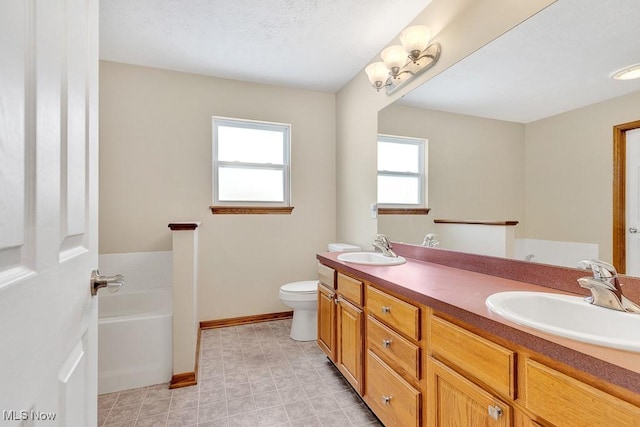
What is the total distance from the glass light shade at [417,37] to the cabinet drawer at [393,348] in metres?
1.68

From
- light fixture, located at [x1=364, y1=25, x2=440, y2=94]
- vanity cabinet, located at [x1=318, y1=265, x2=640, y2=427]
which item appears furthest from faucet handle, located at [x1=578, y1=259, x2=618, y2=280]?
light fixture, located at [x1=364, y1=25, x2=440, y2=94]

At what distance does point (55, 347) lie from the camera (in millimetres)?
491

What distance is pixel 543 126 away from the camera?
52.8 inches

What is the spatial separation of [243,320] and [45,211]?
2.72m

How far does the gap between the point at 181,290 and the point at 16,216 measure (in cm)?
178

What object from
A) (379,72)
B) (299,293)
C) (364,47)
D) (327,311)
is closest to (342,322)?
(327,311)

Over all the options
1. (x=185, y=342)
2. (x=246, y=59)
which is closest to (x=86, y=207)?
(x=185, y=342)

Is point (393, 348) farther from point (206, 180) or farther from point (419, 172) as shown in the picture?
point (206, 180)

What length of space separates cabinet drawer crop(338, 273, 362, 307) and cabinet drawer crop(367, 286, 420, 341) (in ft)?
0.32

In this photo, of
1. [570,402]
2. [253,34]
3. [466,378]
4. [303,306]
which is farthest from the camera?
[303,306]

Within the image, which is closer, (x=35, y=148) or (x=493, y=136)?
(x=35, y=148)

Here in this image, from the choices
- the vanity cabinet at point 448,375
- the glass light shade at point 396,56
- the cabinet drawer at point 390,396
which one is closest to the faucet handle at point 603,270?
the vanity cabinet at point 448,375

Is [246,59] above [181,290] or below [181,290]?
above

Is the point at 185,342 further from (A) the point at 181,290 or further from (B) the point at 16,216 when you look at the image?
(B) the point at 16,216
